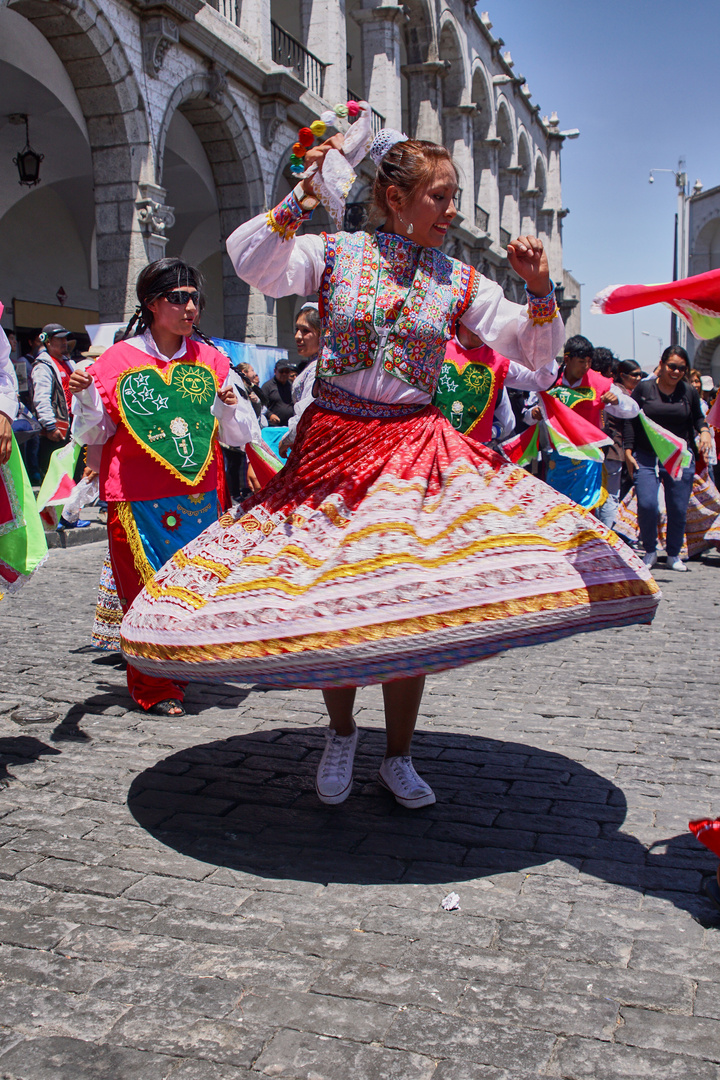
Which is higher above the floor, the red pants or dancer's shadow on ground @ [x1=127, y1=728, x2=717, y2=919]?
the red pants

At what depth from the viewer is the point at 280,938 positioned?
2400 mm

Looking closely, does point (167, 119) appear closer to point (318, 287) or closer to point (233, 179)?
point (233, 179)

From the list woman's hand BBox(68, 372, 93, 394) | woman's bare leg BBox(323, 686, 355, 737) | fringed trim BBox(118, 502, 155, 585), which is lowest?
woman's bare leg BBox(323, 686, 355, 737)

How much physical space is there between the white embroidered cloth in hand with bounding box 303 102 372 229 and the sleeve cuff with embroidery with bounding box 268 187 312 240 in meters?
0.08

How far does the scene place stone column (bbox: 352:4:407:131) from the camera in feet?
71.5

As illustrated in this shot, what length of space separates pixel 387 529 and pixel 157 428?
6.59ft

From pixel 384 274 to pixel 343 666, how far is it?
1.26 m

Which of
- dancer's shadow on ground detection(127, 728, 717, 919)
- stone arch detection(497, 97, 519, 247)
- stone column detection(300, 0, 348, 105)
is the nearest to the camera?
dancer's shadow on ground detection(127, 728, 717, 919)

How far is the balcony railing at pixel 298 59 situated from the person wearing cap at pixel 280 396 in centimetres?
859

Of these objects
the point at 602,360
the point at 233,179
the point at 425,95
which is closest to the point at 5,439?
the point at 602,360

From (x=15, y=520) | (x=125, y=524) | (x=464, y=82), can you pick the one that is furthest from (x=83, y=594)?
(x=464, y=82)

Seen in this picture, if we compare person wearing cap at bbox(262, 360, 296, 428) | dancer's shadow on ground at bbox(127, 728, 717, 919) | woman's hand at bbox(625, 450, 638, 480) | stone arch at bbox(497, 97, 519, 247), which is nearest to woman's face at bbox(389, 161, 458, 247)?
dancer's shadow on ground at bbox(127, 728, 717, 919)

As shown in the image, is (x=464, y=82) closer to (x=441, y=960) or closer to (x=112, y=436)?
(x=112, y=436)

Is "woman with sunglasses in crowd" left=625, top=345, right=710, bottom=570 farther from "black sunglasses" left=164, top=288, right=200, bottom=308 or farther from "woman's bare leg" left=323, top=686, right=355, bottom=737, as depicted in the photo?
"woman's bare leg" left=323, top=686, right=355, bottom=737
